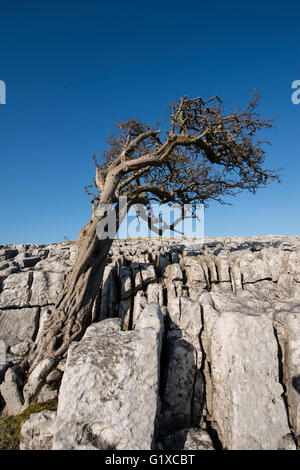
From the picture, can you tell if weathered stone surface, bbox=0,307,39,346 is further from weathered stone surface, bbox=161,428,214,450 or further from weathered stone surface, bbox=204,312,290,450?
weathered stone surface, bbox=204,312,290,450

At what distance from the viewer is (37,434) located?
5.57m

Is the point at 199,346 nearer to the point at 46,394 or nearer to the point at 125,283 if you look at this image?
the point at 46,394

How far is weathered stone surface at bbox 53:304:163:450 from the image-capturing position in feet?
15.0

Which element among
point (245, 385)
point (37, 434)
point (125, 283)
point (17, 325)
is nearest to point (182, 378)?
point (245, 385)

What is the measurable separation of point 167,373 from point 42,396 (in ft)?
14.1

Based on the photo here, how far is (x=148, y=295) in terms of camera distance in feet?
43.2

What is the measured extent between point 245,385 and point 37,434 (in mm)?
5603

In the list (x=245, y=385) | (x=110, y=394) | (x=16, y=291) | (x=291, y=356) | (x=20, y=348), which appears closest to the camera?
(x=110, y=394)

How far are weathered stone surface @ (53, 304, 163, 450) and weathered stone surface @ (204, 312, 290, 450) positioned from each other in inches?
92.5

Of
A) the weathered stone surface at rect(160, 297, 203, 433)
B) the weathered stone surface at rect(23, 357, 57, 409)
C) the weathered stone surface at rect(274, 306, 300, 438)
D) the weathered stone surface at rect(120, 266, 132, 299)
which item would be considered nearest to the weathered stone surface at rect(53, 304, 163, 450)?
the weathered stone surface at rect(160, 297, 203, 433)

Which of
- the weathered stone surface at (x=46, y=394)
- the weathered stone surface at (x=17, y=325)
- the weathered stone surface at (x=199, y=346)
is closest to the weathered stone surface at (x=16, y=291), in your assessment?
the weathered stone surface at (x=199, y=346)

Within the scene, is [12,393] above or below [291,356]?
below

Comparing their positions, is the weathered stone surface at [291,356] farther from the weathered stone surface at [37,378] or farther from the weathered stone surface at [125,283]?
the weathered stone surface at [37,378]

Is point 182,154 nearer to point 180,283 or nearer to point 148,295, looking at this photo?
point 180,283
